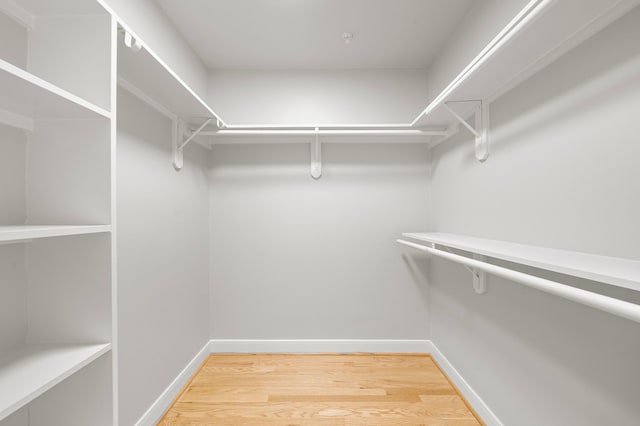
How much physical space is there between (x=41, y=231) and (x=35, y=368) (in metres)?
0.35

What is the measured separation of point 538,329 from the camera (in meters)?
1.10

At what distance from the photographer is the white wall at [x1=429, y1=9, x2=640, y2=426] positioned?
31.1 inches

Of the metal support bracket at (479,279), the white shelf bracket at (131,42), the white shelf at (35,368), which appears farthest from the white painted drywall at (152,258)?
the metal support bracket at (479,279)

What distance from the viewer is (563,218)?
0.98 meters

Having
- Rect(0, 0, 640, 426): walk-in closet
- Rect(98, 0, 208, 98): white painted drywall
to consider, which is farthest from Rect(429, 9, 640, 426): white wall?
Rect(98, 0, 208, 98): white painted drywall

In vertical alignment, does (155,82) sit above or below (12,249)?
above

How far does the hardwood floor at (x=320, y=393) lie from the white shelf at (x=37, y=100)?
5.16 ft

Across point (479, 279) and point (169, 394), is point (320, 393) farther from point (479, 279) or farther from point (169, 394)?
point (479, 279)

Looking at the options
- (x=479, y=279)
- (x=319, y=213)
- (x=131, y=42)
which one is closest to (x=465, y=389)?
(x=479, y=279)

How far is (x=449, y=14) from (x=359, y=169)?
42.3 inches

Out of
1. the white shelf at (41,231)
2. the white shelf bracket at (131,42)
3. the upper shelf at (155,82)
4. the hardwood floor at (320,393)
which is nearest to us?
the white shelf at (41,231)

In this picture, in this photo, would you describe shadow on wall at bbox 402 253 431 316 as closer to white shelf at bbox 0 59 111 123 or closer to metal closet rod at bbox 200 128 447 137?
metal closet rod at bbox 200 128 447 137

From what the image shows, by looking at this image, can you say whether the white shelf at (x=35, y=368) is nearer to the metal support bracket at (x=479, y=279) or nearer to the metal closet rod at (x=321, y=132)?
the metal closet rod at (x=321, y=132)

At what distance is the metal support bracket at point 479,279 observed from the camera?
143cm
